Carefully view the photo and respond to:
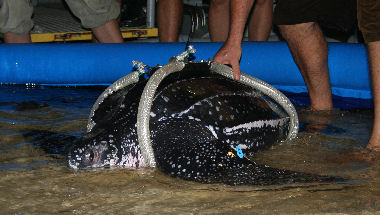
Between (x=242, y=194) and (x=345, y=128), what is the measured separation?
3.09 ft

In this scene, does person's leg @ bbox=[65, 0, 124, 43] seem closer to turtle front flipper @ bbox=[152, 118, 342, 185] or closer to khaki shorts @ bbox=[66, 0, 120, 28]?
khaki shorts @ bbox=[66, 0, 120, 28]

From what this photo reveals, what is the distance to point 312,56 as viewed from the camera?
2396mm

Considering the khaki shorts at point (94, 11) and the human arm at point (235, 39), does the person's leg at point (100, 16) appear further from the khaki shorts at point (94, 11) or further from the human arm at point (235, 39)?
the human arm at point (235, 39)

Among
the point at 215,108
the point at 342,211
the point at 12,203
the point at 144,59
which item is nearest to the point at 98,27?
the point at 144,59

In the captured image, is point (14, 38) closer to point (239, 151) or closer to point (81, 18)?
point (81, 18)

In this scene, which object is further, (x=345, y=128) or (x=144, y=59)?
(x=144, y=59)

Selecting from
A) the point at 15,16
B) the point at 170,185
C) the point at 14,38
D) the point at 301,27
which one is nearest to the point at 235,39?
the point at 301,27

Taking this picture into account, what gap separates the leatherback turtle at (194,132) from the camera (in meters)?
1.50

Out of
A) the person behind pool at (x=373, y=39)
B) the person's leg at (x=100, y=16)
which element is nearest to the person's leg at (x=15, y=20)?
the person's leg at (x=100, y=16)

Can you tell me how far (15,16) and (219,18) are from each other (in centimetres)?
127

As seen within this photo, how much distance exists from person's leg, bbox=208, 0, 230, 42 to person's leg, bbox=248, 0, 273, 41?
164 millimetres

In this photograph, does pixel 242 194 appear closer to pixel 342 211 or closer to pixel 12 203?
pixel 342 211

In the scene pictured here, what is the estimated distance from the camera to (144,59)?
302 centimetres

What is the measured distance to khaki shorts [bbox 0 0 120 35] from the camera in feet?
10.4
